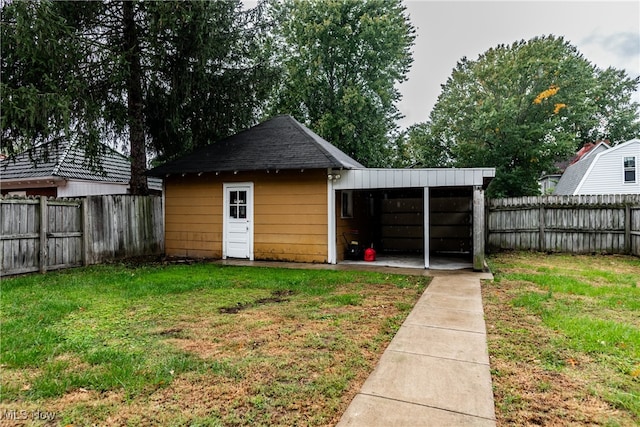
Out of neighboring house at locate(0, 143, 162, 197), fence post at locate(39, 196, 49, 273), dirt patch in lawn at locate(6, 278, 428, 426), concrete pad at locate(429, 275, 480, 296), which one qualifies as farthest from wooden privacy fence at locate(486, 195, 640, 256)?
neighboring house at locate(0, 143, 162, 197)

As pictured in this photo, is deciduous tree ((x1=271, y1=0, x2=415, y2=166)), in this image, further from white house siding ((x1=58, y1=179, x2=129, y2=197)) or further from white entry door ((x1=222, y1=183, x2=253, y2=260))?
white entry door ((x1=222, y1=183, x2=253, y2=260))

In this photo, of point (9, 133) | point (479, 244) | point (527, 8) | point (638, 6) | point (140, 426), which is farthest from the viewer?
point (527, 8)

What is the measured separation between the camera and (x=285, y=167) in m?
7.99

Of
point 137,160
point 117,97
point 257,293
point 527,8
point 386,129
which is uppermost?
point 527,8

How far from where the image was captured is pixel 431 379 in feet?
8.29

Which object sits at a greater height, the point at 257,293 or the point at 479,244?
the point at 479,244

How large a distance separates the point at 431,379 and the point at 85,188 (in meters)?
13.9

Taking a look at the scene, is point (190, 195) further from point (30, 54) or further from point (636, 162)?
point (636, 162)

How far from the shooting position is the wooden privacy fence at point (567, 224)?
8.99 metres

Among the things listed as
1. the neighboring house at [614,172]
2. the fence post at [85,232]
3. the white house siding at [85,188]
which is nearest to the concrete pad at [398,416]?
the fence post at [85,232]

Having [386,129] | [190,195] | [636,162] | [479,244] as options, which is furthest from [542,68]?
[190,195]

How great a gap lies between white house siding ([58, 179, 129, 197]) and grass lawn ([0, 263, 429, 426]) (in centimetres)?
771

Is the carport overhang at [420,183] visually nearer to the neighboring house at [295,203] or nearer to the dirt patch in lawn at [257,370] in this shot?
the neighboring house at [295,203]

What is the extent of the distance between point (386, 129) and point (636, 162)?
11.8m
